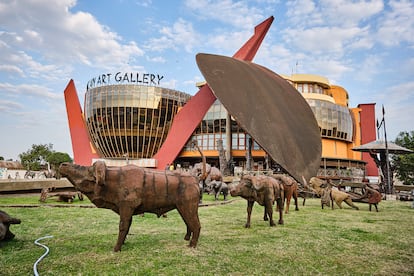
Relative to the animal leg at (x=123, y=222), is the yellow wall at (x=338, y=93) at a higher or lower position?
higher

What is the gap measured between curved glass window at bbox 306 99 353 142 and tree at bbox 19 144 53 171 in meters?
59.8

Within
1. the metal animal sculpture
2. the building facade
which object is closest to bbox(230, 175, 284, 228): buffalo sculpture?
the metal animal sculpture

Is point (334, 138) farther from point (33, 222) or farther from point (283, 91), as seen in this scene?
point (33, 222)

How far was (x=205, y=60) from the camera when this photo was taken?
8.82m

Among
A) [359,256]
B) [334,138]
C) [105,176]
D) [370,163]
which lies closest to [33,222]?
[105,176]

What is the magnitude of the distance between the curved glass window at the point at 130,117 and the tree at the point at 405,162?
1598 inches

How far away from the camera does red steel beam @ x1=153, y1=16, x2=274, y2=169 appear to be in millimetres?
33750

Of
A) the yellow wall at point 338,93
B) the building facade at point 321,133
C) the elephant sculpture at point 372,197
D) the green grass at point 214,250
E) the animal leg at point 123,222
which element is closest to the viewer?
the green grass at point 214,250

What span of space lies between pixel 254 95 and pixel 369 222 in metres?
6.15

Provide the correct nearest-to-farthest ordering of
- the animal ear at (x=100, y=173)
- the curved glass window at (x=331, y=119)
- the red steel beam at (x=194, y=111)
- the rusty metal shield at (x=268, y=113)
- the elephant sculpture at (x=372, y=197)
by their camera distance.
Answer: the animal ear at (x=100, y=173)
the rusty metal shield at (x=268, y=113)
the elephant sculpture at (x=372, y=197)
the red steel beam at (x=194, y=111)
the curved glass window at (x=331, y=119)

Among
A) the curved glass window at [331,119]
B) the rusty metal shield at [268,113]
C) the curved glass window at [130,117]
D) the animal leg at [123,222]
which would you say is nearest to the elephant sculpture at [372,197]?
the rusty metal shield at [268,113]

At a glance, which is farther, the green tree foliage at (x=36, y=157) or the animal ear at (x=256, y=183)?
the green tree foliage at (x=36, y=157)

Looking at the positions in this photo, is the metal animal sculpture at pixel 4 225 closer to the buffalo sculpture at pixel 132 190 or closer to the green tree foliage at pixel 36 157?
the buffalo sculpture at pixel 132 190

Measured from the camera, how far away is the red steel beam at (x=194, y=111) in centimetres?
3375
